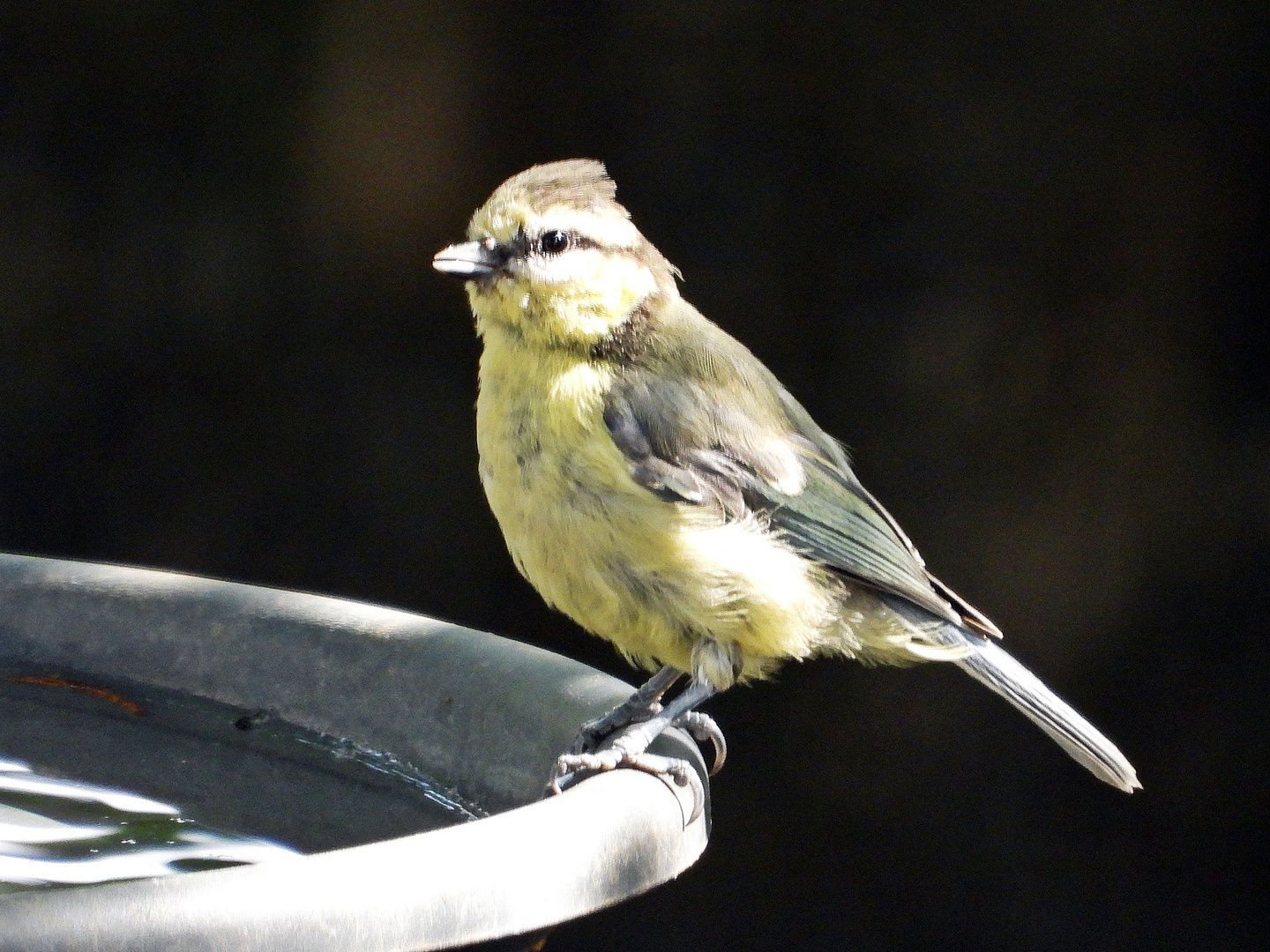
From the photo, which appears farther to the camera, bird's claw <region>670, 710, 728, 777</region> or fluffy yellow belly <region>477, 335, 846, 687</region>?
bird's claw <region>670, 710, 728, 777</region>

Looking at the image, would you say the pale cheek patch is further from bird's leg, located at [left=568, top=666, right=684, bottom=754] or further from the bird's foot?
the bird's foot

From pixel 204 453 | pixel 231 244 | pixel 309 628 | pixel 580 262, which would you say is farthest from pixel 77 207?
pixel 309 628

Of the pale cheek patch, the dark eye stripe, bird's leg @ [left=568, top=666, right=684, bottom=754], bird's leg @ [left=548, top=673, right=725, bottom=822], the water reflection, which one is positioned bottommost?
bird's leg @ [left=568, top=666, right=684, bottom=754]

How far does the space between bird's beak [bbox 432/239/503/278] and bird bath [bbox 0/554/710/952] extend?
0.71m

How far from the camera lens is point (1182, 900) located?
Answer: 4152 millimetres

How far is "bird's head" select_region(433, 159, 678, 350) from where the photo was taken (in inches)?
110

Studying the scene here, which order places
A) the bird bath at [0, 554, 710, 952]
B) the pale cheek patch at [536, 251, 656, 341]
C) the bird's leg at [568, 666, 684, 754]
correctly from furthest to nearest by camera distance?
the pale cheek patch at [536, 251, 656, 341]
the bird's leg at [568, 666, 684, 754]
the bird bath at [0, 554, 710, 952]

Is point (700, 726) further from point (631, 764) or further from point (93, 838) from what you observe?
point (93, 838)

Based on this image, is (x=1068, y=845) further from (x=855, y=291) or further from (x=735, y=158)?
(x=735, y=158)

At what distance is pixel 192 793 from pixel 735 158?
2.64m

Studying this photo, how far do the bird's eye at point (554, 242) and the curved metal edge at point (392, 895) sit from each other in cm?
136

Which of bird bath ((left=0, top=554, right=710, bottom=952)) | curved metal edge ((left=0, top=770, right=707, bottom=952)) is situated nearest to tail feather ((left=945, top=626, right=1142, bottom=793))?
bird bath ((left=0, top=554, right=710, bottom=952))

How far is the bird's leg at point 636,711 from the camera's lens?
236cm

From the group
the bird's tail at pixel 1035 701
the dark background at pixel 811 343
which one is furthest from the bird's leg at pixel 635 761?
the dark background at pixel 811 343
